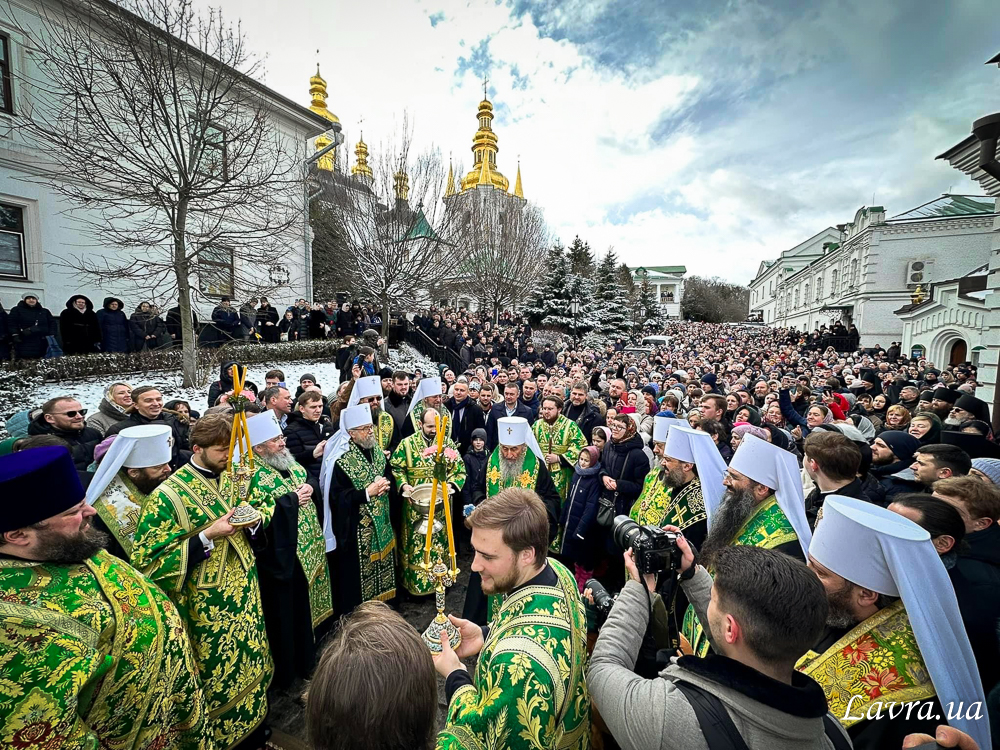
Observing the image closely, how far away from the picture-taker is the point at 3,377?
8492mm

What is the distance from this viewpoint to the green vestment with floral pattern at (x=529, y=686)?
4.78 ft

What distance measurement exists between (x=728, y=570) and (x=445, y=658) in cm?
104

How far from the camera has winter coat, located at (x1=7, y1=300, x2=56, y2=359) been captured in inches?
380

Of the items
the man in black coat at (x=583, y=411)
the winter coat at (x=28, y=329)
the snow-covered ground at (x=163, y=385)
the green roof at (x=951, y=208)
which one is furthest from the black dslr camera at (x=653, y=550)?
the green roof at (x=951, y=208)

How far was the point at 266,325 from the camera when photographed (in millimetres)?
14766

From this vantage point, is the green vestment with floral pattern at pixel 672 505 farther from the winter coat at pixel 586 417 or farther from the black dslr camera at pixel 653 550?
the winter coat at pixel 586 417

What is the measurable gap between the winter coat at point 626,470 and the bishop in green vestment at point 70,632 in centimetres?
364

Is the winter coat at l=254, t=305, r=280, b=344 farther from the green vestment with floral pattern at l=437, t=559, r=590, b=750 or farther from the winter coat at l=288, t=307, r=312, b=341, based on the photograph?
the green vestment with floral pattern at l=437, t=559, r=590, b=750

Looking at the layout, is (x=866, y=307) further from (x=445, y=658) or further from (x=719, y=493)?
(x=445, y=658)

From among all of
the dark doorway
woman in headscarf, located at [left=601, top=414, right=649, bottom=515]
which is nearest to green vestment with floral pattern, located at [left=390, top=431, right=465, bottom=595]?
woman in headscarf, located at [left=601, top=414, right=649, bottom=515]

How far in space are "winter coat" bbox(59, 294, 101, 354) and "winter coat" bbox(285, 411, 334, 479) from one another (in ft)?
29.9

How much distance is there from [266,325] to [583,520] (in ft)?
44.6

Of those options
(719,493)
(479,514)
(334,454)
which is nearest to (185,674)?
(479,514)

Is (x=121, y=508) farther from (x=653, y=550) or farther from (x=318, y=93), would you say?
(x=318, y=93)
